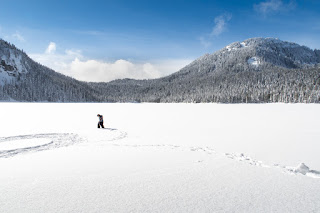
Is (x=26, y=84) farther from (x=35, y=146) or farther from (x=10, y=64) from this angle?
(x=35, y=146)

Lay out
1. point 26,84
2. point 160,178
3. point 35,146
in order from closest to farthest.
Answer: point 160,178
point 35,146
point 26,84

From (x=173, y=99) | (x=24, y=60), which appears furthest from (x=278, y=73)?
(x=24, y=60)

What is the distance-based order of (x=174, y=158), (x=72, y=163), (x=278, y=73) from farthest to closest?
(x=278, y=73) < (x=174, y=158) < (x=72, y=163)

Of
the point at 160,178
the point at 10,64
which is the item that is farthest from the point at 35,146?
the point at 10,64

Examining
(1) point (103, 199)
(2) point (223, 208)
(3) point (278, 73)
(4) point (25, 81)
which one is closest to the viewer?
(2) point (223, 208)

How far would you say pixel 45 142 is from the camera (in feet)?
38.1

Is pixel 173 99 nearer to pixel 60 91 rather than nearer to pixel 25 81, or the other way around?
pixel 60 91

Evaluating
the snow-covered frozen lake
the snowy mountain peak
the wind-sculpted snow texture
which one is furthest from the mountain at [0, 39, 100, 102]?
the snow-covered frozen lake

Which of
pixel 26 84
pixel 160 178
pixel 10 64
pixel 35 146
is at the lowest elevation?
pixel 35 146

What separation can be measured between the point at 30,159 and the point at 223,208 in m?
8.45

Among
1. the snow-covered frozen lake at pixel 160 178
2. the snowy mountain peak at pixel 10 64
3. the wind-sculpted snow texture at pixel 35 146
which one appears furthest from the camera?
the snowy mountain peak at pixel 10 64

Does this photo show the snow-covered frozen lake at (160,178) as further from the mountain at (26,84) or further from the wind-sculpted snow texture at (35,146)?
the mountain at (26,84)

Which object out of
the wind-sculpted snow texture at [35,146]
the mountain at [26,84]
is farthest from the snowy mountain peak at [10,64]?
the wind-sculpted snow texture at [35,146]

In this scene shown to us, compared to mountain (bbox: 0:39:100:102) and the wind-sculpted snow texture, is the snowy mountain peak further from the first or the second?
the wind-sculpted snow texture
